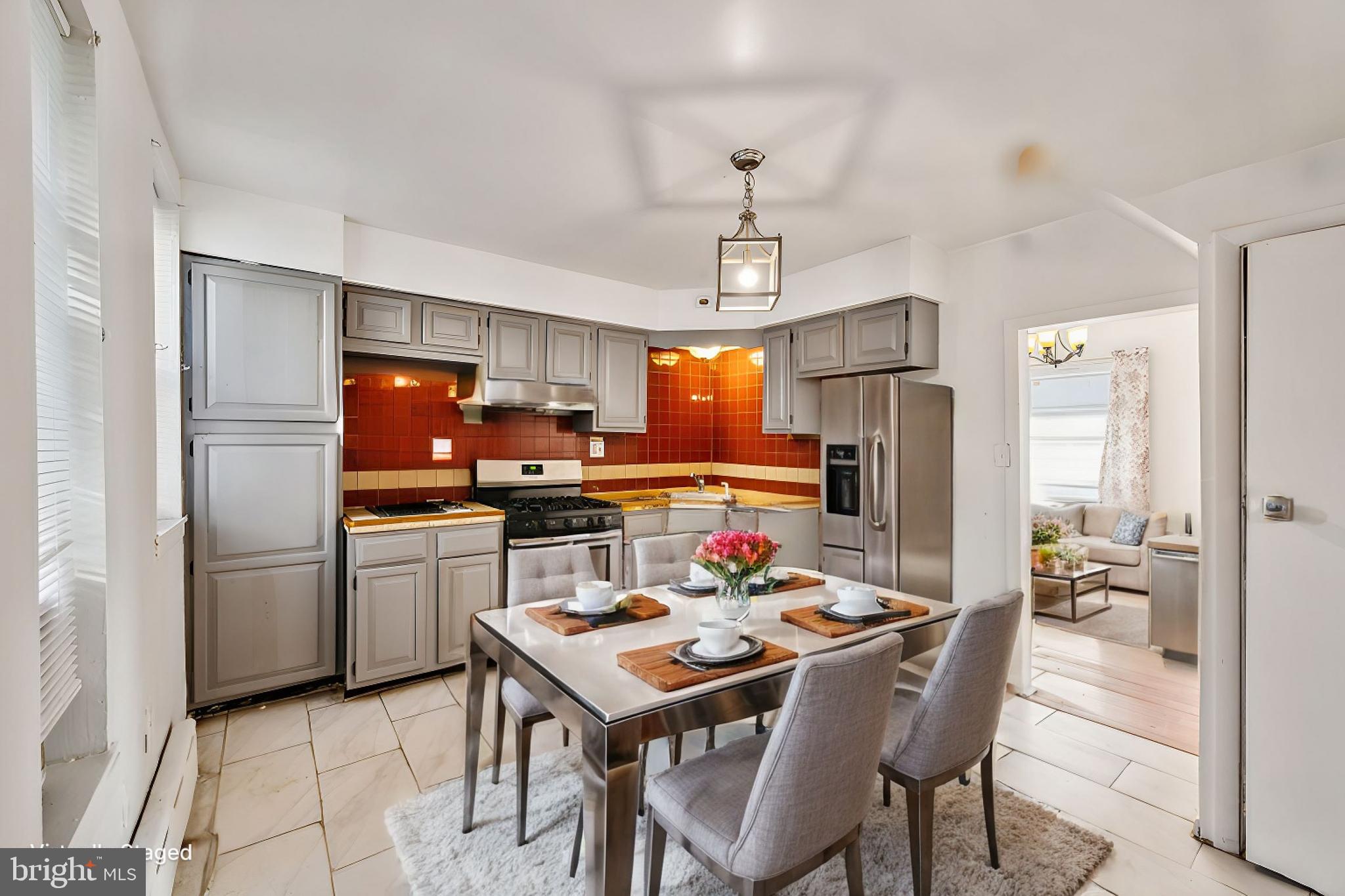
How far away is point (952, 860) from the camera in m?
1.95

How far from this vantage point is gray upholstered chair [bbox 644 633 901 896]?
49.9 inches

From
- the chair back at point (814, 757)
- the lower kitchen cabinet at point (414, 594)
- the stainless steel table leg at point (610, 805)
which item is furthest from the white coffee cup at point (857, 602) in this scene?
the lower kitchen cabinet at point (414, 594)

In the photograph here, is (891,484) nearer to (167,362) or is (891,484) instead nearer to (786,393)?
(786,393)

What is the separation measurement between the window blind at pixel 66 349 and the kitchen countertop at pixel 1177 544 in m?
5.14

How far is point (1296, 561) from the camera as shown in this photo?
196 cm

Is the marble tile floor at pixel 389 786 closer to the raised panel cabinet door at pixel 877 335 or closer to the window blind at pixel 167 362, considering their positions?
the window blind at pixel 167 362

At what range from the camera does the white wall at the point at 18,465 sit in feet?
2.90

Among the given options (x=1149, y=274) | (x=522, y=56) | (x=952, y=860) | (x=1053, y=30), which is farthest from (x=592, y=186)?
(x=952, y=860)

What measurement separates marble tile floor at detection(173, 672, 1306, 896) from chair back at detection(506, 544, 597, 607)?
755 mm

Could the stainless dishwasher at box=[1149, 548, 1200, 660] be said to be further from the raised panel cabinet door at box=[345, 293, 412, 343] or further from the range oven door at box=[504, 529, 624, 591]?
the raised panel cabinet door at box=[345, 293, 412, 343]

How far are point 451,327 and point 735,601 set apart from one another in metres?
2.59

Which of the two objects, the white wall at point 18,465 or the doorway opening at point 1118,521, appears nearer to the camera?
the white wall at point 18,465

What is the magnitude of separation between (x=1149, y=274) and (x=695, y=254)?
2303mm

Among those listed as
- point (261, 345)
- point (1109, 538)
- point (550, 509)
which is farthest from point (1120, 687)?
point (261, 345)
